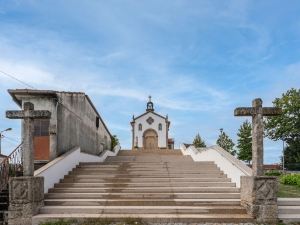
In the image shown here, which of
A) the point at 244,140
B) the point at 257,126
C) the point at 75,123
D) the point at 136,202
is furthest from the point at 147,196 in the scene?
the point at 244,140

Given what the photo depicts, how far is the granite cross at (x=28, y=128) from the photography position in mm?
10359

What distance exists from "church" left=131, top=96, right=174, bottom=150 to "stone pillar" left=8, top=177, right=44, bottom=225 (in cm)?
4414

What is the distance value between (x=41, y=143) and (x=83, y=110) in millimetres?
4230

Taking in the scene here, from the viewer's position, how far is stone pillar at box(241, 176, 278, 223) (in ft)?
32.5

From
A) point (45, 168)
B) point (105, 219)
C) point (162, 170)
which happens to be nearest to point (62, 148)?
point (45, 168)

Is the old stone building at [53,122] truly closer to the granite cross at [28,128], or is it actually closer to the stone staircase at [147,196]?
the stone staircase at [147,196]

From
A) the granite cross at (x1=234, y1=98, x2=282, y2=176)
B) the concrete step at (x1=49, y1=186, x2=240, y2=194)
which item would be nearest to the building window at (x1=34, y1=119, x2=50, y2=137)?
the concrete step at (x1=49, y1=186, x2=240, y2=194)

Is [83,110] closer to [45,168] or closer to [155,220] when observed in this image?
[45,168]

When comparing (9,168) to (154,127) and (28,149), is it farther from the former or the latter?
(154,127)

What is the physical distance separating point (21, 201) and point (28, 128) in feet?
6.28

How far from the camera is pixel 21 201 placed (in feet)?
32.8

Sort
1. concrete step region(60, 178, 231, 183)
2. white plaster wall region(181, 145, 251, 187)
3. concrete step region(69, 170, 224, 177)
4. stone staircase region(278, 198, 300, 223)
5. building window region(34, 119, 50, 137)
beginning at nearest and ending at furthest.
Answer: stone staircase region(278, 198, 300, 223) < white plaster wall region(181, 145, 251, 187) < concrete step region(60, 178, 231, 183) < concrete step region(69, 170, 224, 177) < building window region(34, 119, 50, 137)

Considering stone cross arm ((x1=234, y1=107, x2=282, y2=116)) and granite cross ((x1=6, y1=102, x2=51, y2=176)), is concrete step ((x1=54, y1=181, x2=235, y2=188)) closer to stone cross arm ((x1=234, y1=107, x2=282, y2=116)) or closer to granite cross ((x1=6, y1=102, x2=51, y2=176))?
granite cross ((x1=6, y1=102, x2=51, y2=176))

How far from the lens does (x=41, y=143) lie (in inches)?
583
